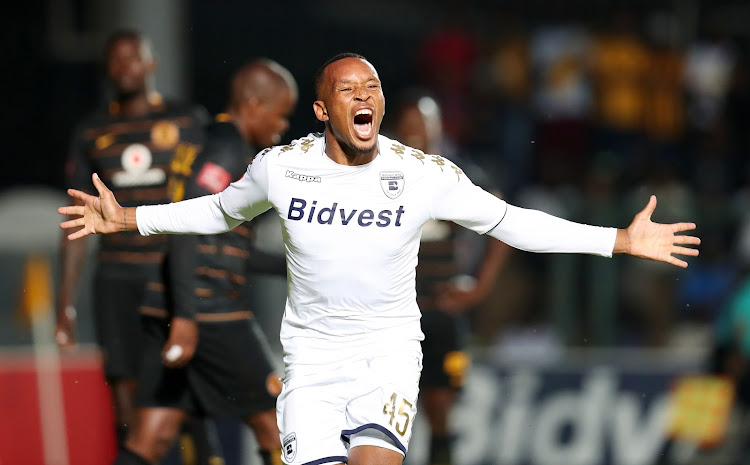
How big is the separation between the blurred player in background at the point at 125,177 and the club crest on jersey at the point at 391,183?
86.8 inches

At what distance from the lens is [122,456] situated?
6203 mm

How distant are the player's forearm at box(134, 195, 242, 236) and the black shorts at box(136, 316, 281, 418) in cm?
128

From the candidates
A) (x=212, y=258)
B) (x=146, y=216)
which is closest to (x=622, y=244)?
(x=146, y=216)

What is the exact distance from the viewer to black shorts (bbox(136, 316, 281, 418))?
20.9 feet

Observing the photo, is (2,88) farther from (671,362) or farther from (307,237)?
Answer: (307,237)

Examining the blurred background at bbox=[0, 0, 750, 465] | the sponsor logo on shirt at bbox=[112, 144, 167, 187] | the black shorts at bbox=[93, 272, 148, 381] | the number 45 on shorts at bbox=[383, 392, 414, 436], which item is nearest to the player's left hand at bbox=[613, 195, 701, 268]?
the number 45 on shorts at bbox=[383, 392, 414, 436]

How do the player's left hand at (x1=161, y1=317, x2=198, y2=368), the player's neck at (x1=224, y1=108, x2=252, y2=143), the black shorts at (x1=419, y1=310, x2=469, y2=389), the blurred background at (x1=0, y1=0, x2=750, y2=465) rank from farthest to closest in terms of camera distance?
the blurred background at (x1=0, y1=0, x2=750, y2=465) → the black shorts at (x1=419, y1=310, x2=469, y2=389) → the player's neck at (x1=224, y1=108, x2=252, y2=143) → the player's left hand at (x1=161, y1=317, x2=198, y2=368)

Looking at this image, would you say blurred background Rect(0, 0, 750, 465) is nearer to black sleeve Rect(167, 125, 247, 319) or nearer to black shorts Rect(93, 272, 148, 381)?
black shorts Rect(93, 272, 148, 381)

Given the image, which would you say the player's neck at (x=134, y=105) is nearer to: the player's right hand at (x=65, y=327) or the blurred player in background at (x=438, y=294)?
the player's right hand at (x=65, y=327)

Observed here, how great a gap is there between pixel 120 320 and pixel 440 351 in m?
2.16

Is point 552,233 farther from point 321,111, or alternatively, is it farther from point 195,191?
point 195,191

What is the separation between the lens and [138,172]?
23.1 feet

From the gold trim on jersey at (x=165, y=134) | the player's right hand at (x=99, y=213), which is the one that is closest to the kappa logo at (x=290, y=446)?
the player's right hand at (x=99, y=213)

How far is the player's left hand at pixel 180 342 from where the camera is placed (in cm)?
594
